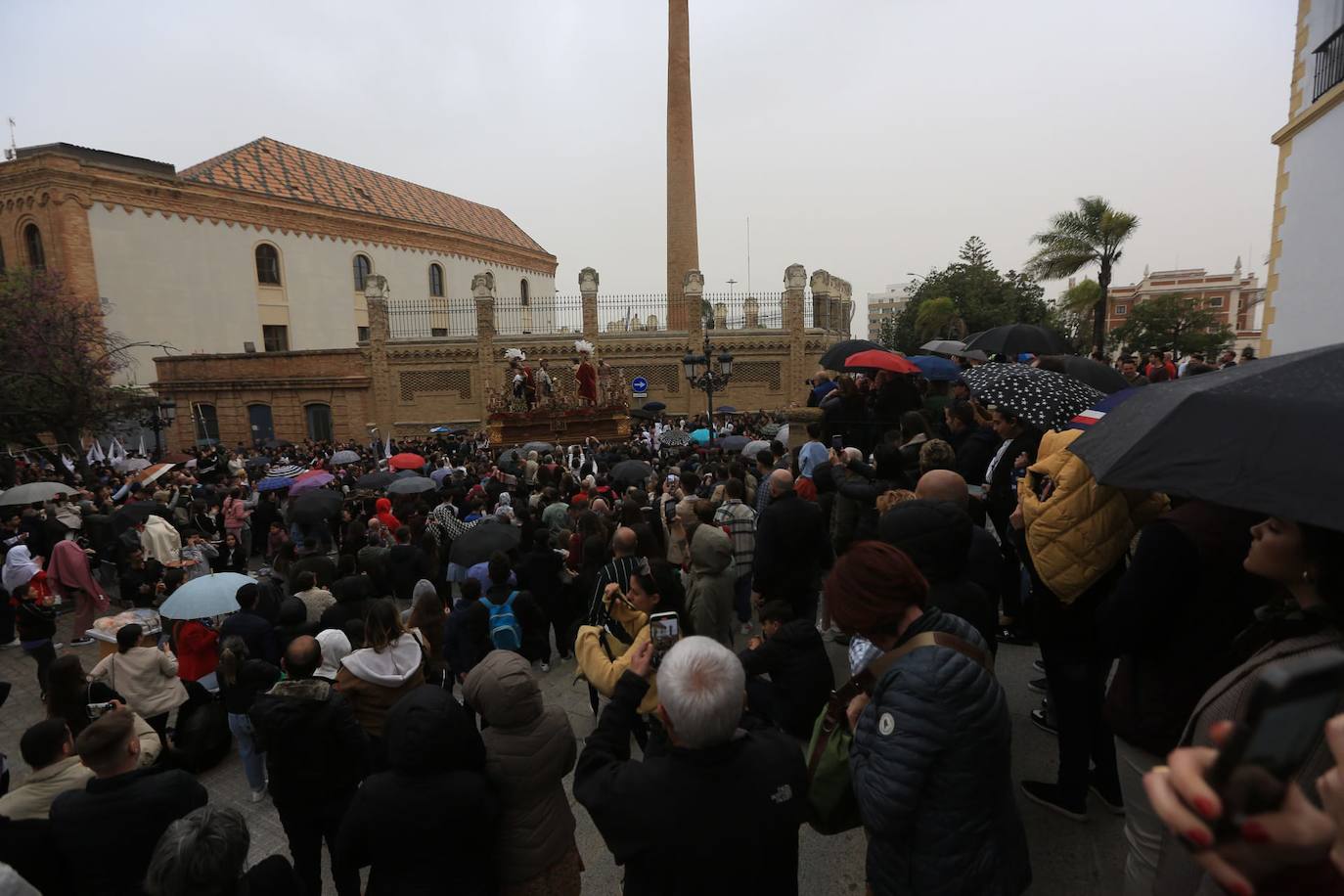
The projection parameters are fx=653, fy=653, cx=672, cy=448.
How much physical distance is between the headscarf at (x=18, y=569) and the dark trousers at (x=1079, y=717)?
955 centimetres

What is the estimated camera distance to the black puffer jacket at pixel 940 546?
116 inches

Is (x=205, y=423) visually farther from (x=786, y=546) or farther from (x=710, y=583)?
(x=786, y=546)

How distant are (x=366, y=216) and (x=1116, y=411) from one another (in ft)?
136

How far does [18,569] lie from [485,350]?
22.2m

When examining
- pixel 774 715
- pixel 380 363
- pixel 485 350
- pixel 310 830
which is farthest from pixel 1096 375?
pixel 380 363

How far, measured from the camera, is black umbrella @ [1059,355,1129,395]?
20.5ft

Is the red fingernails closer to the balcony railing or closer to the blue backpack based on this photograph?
the blue backpack

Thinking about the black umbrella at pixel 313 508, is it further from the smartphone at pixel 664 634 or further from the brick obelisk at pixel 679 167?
the brick obelisk at pixel 679 167

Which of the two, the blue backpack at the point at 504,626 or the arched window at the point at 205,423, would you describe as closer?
the blue backpack at the point at 504,626

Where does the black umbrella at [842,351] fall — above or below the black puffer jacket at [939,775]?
above

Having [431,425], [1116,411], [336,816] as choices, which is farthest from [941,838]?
[431,425]

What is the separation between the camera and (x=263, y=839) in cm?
434

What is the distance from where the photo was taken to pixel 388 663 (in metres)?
3.67

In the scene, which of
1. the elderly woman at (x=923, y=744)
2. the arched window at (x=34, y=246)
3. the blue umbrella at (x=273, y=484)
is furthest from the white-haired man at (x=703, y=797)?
the arched window at (x=34, y=246)
